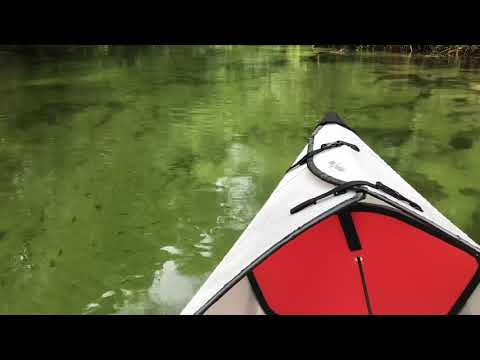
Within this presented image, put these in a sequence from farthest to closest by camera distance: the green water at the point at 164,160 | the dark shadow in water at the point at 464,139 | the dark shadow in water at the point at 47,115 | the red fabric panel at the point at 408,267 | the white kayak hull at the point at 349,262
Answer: the dark shadow in water at the point at 47,115
the dark shadow in water at the point at 464,139
the green water at the point at 164,160
the red fabric panel at the point at 408,267
the white kayak hull at the point at 349,262

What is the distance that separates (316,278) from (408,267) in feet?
0.99

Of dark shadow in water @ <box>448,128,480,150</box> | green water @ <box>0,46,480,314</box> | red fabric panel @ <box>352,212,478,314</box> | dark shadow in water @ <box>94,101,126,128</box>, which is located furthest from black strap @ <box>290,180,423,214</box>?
dark shadow in water @ <box>94,101,126,128</box>

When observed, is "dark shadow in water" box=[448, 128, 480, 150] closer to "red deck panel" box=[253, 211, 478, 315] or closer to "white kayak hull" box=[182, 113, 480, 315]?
"white kayak hull" box=[182, 113, 480, 315]

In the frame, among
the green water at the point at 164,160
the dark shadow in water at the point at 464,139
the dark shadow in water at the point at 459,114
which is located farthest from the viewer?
the dark shadow in water at the point at 459,114

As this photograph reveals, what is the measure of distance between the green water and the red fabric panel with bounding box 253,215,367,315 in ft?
1.55

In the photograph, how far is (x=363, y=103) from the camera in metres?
5.23

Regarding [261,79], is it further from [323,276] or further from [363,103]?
[323,276]

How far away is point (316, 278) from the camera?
160 cm

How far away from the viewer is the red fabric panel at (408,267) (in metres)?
1.46

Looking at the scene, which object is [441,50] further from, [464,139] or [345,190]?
[345,190]

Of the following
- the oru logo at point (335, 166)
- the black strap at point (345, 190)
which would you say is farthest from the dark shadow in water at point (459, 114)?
the black strap at point (345, 190)

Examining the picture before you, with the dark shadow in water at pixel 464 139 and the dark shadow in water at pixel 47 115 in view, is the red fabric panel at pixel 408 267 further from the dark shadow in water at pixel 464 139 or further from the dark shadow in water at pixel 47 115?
the dark shadow in water at pixel 47 115

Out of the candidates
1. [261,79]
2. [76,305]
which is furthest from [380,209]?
[261,79]

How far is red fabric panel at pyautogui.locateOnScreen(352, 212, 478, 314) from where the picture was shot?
146 cm
